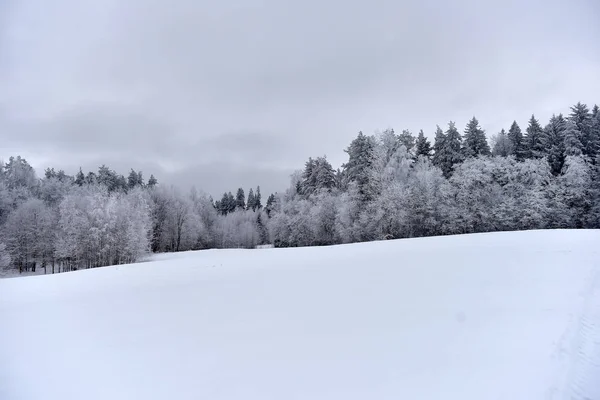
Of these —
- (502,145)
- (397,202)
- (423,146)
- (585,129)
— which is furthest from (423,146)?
(397,202)

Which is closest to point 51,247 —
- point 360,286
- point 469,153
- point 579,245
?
point 360,286

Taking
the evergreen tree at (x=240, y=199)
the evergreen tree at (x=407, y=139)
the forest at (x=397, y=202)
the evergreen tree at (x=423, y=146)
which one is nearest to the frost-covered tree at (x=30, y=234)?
the forest at (x=397, y=202)

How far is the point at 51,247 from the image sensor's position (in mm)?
42719

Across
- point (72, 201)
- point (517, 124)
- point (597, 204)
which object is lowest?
point (597, 204)

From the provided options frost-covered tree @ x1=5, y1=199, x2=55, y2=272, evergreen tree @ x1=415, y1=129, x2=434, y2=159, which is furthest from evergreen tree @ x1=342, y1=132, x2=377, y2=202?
frost-covered tree @ x1=5, y1=199, x2=55, y2=272

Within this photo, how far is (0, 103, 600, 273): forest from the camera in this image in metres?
32.4

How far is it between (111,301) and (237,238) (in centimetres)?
6325

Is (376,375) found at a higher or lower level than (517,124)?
lower

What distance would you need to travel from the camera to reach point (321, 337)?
6.04 meters

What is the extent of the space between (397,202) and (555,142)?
85.2 feet

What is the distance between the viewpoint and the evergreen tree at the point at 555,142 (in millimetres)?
37656

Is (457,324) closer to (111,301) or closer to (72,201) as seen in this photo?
(111,301)

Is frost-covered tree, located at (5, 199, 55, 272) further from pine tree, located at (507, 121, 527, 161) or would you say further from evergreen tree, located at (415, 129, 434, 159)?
pine tree, located at (507, 121, 527, 161)

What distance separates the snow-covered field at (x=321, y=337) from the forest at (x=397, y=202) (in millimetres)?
22463
